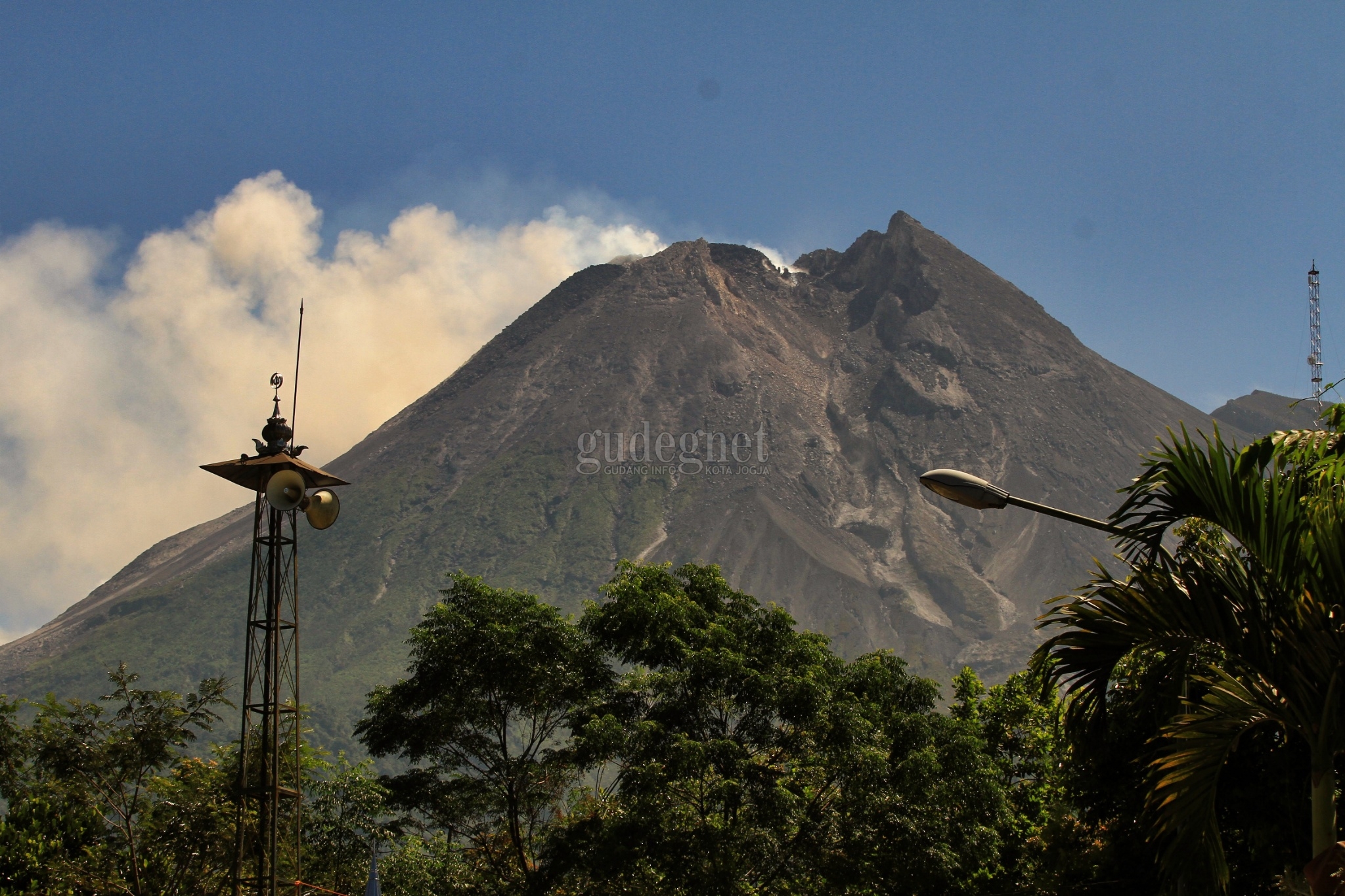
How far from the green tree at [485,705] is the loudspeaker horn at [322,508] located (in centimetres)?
971

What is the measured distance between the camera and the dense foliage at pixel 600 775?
63.0ft

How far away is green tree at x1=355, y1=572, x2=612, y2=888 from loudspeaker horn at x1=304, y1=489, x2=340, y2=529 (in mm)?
9710

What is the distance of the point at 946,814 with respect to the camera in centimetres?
2056

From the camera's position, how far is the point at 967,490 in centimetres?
793

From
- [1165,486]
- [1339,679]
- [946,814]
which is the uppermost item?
[1165,486]

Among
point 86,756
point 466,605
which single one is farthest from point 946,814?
point 86,756

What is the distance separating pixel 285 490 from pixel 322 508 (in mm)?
611

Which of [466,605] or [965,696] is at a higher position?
[466,605]

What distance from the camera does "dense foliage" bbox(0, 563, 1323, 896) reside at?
19.2 meters

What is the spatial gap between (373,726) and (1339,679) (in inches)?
791

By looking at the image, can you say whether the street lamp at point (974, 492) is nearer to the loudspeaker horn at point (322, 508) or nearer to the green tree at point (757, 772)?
the loudspeaker horn at point (322, 508)

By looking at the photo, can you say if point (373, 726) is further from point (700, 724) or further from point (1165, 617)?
point (1165, 617)

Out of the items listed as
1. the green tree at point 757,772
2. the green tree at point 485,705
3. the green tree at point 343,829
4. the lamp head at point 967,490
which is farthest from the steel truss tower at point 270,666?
the green tree at point 343,829

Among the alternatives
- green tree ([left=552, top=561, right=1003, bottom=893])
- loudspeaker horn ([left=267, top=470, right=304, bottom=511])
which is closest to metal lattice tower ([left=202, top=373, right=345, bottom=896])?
loudspeaker horn ([left=267, top=470, right=304, bottom=511])
